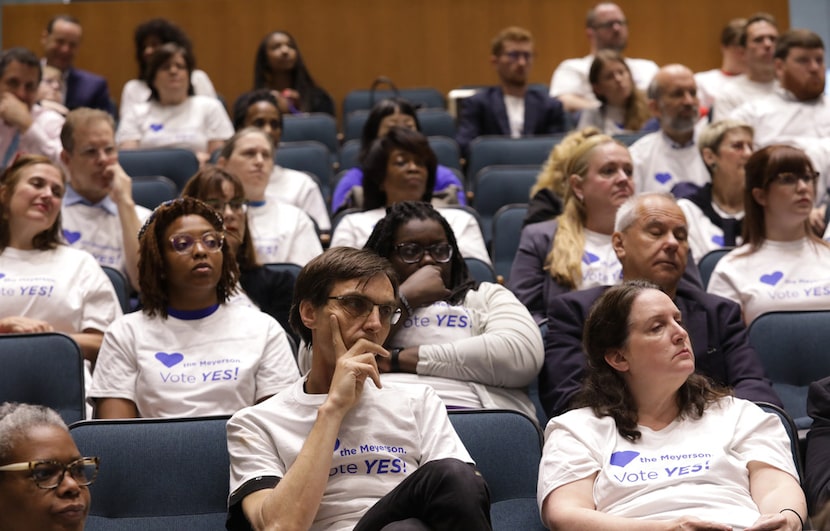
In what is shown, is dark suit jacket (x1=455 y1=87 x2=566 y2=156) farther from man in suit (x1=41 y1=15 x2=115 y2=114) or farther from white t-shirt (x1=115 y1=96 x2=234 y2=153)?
man in suit (x1=41 y1=15 x2=115 y2=114)

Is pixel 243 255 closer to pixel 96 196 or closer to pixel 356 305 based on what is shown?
pixel 96 196

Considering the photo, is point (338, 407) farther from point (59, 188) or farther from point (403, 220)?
point (59, 188)

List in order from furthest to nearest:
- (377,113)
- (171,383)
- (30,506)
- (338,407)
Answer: (377,113)
(171,383)
(338,407)
(30,506)

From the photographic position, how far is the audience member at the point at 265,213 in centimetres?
399

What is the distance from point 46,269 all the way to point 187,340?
0.70 meters

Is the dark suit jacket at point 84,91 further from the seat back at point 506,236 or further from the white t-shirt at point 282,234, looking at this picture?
the seat back at point 506,236

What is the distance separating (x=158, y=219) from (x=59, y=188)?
0.65m

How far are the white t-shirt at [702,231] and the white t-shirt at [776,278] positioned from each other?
49 centimetres

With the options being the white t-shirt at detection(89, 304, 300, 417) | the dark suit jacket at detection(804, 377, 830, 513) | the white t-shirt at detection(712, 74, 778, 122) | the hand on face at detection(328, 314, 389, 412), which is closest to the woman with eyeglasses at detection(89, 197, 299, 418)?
the white t-shirt at detection(89, 304, 300, 417)

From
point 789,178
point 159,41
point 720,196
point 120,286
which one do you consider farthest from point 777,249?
point 159,41

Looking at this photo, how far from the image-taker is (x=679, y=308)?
2922 millimetres

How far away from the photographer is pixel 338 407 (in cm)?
214

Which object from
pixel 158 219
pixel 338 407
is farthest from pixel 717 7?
pixel 338 407

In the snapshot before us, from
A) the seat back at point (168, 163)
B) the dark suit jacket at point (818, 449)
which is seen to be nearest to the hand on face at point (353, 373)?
the dark suit jacket at point (818, 449)
